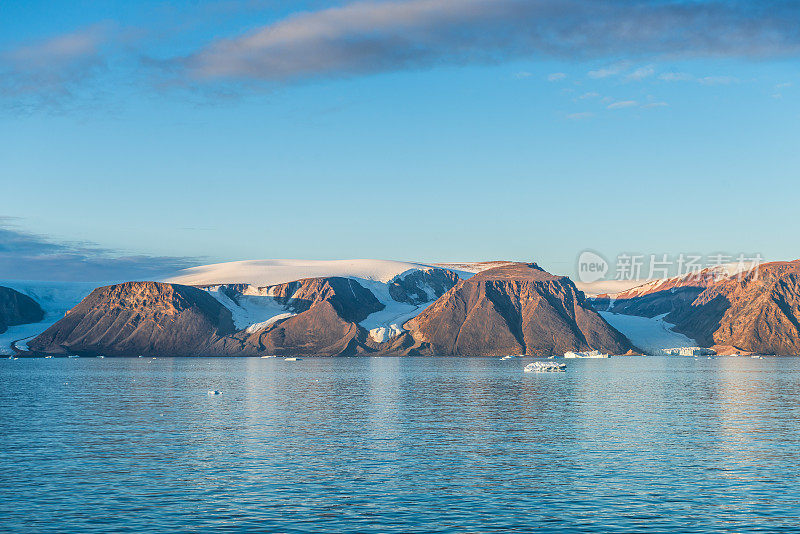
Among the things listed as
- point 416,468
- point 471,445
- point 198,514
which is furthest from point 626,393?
point 198,514

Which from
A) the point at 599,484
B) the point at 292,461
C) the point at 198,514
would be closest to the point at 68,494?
the point at 198,514

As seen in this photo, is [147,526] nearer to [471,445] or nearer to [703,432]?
[471,445]

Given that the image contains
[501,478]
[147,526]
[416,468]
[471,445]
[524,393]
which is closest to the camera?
[147,526]

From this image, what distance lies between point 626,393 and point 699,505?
92123 millimetres

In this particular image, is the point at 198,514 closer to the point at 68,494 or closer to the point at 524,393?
the point at 68,494

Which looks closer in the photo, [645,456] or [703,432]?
[645,456]

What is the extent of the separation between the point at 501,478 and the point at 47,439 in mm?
42185

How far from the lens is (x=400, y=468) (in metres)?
58.1

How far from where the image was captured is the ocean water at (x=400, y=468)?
43.0m

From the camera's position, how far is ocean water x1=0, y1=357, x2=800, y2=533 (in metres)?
43.0

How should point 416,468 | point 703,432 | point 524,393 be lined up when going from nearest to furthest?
1. point 416,468
2. point 703,432
3. point 524,393

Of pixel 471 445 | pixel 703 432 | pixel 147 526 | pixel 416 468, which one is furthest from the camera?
pixel 703 432

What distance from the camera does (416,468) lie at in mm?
57969

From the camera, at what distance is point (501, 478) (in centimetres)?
5416
